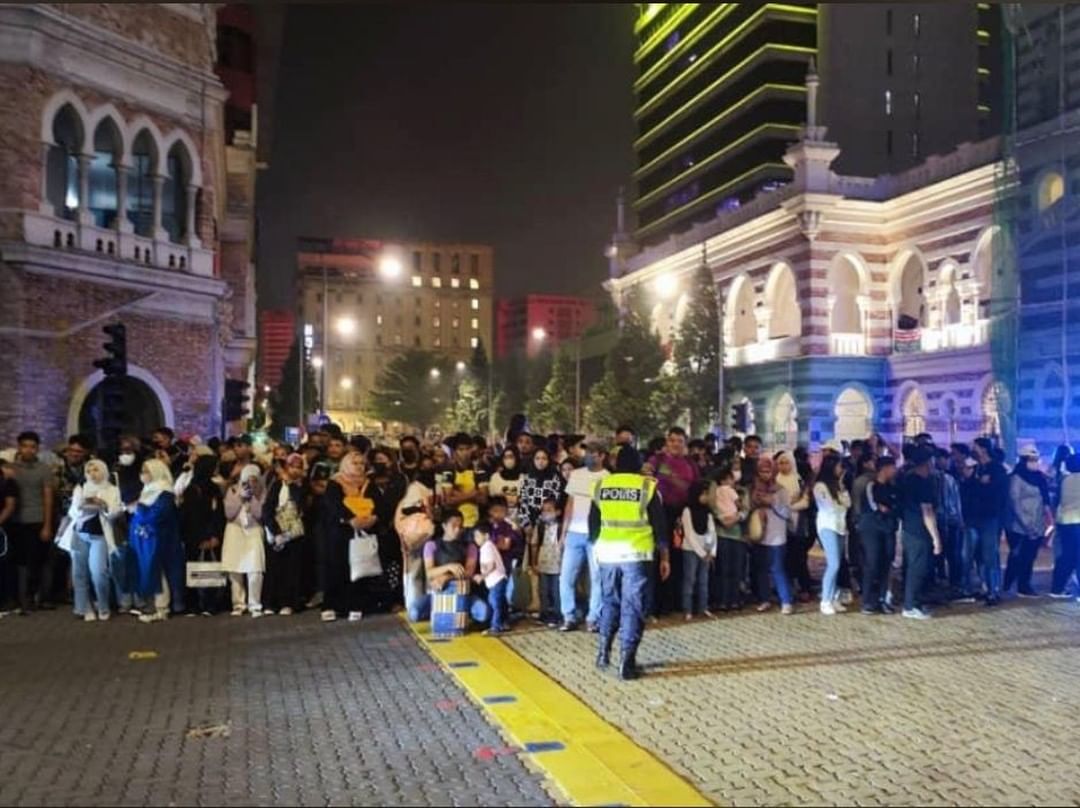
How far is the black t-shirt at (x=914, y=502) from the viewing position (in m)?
10.9

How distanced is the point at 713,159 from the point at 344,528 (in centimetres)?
6538

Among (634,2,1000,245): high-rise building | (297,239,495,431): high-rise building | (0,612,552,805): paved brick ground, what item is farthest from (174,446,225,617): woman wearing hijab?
(297,239,495,431): high-rise building

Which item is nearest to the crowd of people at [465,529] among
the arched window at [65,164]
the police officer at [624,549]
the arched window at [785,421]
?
the police officer at [624,549]

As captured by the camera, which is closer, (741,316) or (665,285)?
(741,316)

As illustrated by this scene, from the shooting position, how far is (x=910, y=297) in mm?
41531

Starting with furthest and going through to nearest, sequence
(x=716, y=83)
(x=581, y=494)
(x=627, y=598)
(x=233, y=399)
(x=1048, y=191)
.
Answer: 1. (x=716, y=83)
2. (x=1048, y=191)
3. (x=233, y=399)
4. (x=581, y=494)
5. (x=627, y=598)

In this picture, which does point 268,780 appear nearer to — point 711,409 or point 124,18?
point 124,18

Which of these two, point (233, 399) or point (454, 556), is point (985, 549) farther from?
point (233, 399)

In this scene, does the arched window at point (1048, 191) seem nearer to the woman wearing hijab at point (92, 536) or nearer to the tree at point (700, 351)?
the tree at point (700, 351)

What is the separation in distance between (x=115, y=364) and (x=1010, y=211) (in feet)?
72.1

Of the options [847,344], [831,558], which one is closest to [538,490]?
[831,558]

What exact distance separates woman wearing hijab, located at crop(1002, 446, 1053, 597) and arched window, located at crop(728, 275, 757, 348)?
1382 inches

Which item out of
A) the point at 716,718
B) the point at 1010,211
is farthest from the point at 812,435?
the point at 716,718

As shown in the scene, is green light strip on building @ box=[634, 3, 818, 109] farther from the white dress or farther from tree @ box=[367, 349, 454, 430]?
the white dress
